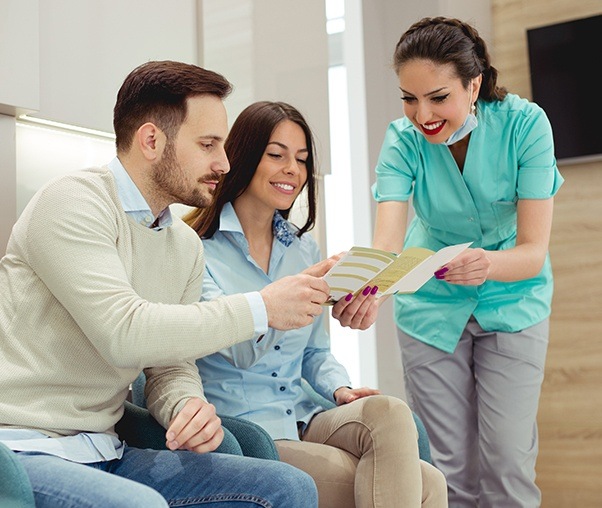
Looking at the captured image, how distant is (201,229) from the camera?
6.73 feet

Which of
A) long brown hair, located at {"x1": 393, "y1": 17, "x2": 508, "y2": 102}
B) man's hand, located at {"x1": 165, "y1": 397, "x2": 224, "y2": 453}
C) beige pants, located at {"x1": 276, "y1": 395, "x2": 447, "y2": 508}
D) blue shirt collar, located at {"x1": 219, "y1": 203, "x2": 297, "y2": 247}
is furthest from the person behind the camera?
long brown hair, located at {"x1": 393, "y1": 17, "x2": 508, "y2": 102}

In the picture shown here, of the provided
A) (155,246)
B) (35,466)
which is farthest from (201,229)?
(35,466)

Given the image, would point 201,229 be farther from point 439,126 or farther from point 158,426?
point 439,126

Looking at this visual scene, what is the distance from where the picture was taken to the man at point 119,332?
1.38 meters

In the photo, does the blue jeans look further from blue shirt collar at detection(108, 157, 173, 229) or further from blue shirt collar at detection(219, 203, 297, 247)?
blue shirt collar at detection(219, 203, 297, 247)

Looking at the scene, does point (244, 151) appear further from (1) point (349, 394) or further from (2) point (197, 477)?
(2) point (197, 477)

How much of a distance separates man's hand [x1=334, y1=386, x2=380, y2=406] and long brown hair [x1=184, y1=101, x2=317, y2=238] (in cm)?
49

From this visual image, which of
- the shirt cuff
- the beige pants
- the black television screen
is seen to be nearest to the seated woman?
the beige pants

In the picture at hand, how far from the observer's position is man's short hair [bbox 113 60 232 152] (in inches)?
63.9

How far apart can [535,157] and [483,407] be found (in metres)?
0.73

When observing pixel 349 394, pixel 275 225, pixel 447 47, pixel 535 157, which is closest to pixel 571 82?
pixel 535 157

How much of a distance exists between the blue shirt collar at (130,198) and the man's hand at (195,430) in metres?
0.36

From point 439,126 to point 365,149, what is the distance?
1588mm

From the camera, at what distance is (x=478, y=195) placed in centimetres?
237
